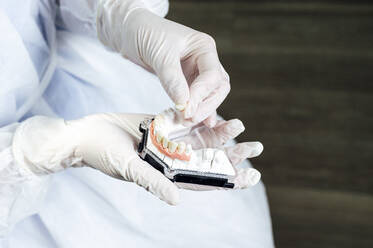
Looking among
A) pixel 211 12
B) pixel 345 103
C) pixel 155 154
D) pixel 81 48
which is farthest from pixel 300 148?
pixel 155 154

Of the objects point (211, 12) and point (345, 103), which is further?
point (211, 12)

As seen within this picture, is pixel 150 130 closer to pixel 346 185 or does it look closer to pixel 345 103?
pixel 346 185

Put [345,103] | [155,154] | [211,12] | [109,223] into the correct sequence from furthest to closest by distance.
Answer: [211,12] < [345,103] < [109,223] < [155,154]

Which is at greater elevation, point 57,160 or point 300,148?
point 57,160

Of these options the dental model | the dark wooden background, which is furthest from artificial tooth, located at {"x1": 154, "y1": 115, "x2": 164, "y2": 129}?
the dark wooden background

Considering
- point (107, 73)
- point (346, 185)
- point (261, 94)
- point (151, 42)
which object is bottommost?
point (346, 185)

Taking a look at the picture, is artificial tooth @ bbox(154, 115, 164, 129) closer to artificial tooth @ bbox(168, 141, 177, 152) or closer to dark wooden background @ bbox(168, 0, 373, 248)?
artificial tooth @ bbox(168, 141, 177, 152)

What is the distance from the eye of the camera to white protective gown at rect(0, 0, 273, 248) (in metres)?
0.67

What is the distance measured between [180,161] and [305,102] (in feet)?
3.62

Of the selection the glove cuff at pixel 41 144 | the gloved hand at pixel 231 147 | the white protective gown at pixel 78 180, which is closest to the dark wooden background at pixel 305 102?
the white protective gown at pixel 78 180

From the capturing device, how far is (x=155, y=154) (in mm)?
623

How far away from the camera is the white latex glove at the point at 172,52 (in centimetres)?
65

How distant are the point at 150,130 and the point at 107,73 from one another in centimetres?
27

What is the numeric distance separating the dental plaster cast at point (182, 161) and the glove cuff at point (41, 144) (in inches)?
3.9
